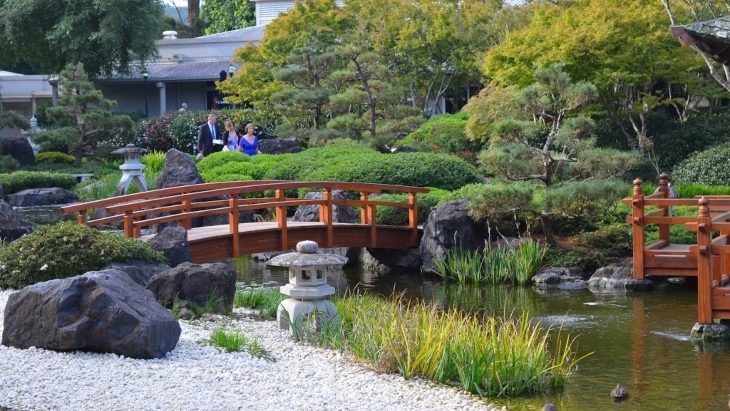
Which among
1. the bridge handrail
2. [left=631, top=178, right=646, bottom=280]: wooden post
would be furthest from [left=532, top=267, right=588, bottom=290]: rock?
the bridge handrail

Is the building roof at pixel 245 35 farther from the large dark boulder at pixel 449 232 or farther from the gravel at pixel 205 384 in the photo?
the gravel at pixel 205 384

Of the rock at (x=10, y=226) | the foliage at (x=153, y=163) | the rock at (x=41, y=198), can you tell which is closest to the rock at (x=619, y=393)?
the rock at (x=10, y=226)

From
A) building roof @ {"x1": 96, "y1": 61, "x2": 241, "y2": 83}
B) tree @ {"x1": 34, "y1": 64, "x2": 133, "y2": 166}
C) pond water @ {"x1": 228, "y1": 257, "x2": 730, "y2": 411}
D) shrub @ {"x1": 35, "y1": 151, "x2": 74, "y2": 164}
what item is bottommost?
pond water @ {"x1": 228, "y1": 257, "x2": 730, "y2": 411}

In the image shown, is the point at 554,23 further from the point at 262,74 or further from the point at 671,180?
the point at 262,74

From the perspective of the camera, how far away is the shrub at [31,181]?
92.0ft

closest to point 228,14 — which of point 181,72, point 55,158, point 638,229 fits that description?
point 181,72

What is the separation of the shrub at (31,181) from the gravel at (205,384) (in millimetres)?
19288

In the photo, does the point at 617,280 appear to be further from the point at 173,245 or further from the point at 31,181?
the point at 31,181

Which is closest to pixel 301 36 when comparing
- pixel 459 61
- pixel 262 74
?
pixel 262 74

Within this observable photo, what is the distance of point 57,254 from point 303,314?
3062 mm

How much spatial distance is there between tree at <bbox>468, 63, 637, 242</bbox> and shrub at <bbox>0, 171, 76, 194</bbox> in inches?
584

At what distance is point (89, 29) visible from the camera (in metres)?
41.1

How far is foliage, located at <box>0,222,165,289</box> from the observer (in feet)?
40.1

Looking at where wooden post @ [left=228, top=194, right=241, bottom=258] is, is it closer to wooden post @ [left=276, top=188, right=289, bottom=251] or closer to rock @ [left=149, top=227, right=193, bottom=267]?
wooden post @ [left=276, top=188, right=289, bottom=251]
